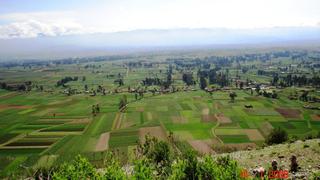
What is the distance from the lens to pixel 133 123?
102 meters

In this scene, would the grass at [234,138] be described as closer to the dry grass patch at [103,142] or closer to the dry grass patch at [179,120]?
the dry grass patch at [179,120]

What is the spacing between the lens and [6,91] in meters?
182

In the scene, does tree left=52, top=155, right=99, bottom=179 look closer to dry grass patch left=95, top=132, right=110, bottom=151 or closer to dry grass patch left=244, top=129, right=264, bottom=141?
dry grass patch left=95, top=132, right=110, bottom=151

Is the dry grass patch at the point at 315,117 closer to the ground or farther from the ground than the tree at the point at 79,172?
closer to the ground

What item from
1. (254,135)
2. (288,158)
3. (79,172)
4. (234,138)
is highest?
(79,172)

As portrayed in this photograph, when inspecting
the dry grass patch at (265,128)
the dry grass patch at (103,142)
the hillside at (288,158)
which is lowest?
the dry grass patch at (265,128)

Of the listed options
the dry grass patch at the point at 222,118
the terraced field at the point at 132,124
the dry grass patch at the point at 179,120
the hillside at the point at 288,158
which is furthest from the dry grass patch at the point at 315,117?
the hillside at the point at 288,158

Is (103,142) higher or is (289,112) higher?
(103,142)

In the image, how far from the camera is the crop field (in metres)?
78.0

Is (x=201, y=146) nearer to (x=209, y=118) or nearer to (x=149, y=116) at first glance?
→ (x=209, y=118)

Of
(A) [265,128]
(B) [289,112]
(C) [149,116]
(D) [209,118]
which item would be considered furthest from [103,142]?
(B) [289,112]

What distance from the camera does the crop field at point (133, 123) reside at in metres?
78.0

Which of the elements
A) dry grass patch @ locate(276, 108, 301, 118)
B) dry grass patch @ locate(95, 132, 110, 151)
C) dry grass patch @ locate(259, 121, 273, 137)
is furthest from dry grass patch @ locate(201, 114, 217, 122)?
dry grass patch @ locate(95, 132, 110, 151)

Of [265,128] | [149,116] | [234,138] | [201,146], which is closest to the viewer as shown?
[201,146]
